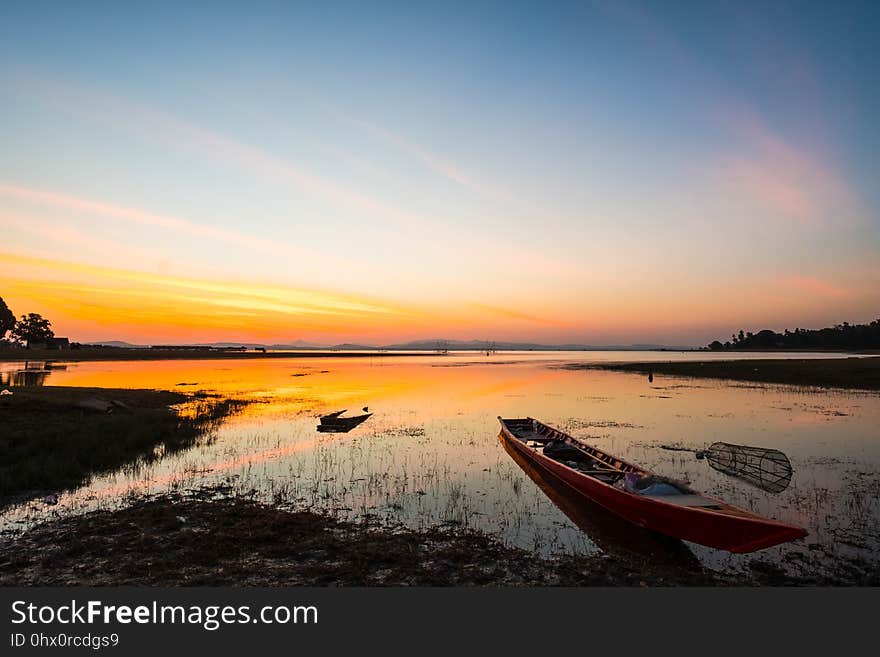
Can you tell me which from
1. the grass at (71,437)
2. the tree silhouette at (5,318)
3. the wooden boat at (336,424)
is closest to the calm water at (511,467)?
the wooden boat at (336,424)

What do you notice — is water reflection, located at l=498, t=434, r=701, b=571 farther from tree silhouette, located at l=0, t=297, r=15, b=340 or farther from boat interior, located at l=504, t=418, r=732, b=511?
tree silhouette, located at l=0, t=297, r=15, b=340

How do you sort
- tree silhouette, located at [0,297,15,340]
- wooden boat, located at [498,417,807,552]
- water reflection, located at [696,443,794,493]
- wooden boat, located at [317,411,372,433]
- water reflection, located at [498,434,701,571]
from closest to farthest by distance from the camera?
wooden boat, located at [498,417,807,552] → water reflection, located at [498,434,701,571] → water reflection, located at [696,443,794,493] → wooden boat, located at [317,411,372,433] → tree silhouette, located at [0,297,15,340]

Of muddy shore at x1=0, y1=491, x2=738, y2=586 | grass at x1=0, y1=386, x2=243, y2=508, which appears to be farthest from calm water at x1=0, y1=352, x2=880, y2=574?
grass at x1=0, y1=386, x2=243, y2=508

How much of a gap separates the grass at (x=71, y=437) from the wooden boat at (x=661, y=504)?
17576mm

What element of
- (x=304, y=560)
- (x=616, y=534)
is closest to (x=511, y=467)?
(x=616, y=534)

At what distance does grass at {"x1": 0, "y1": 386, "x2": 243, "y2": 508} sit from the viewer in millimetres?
16484

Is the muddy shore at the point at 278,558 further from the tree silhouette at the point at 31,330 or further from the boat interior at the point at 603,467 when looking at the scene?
the tree silhouette at the point at 31,330

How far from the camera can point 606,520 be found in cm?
1393

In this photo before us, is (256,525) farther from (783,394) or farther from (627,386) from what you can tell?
(627,386)

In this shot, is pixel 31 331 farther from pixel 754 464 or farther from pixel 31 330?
pixel 754 464

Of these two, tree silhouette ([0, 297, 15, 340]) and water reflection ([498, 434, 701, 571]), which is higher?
tree silhouette ([0, 297, 15, 340])

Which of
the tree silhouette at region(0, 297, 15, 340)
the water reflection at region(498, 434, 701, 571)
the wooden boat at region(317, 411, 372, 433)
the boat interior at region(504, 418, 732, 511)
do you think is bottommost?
the wooden boat at region(317, 411, 372, 433)

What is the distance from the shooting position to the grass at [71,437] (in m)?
16.5

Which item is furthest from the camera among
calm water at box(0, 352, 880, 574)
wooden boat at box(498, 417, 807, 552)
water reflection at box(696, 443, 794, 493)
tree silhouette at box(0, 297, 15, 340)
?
tree silhouette at box(0, 297, 15, 340)
